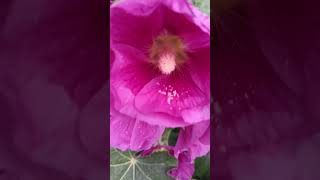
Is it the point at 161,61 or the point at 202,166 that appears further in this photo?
the point at 202,166

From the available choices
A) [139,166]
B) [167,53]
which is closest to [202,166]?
[139,166]

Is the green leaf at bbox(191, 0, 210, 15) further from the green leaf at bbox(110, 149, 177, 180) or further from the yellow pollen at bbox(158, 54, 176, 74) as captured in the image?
the green leaf at bbox(110, 149, 177, 180)

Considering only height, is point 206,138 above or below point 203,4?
below

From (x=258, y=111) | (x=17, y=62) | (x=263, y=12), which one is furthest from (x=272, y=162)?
(x=17, y=62)

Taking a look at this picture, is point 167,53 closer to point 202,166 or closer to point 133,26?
point 133,26

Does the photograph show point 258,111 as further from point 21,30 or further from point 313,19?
point 21,30

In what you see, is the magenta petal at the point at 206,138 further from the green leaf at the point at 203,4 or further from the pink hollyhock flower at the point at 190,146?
the green leaf at the point at 203,4

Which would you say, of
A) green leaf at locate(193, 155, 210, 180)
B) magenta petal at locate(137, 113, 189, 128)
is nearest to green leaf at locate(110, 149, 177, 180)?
green leaf at locate(193, 155, 210, 180)

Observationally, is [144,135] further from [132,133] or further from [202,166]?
[202,166]
